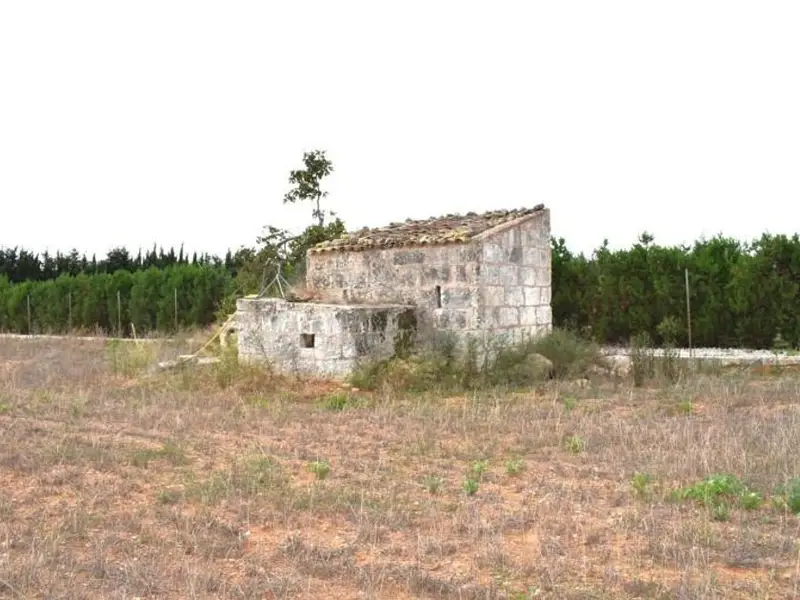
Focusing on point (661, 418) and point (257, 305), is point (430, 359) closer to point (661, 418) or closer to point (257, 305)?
point (257, 305)

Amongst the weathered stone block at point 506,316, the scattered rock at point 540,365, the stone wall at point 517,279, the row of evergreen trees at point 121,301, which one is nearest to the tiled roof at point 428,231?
the stone wall at point 517,279

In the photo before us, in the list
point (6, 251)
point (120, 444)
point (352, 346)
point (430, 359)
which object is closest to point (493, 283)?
point (430, 359)

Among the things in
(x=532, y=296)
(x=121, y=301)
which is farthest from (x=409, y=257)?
(x=121, y=301)

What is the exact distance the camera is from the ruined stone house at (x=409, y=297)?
1263 centimetres

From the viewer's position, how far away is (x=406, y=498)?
6.05m

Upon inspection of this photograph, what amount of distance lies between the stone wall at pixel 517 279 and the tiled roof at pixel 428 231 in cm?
29

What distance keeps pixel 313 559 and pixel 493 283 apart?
8.92 metres

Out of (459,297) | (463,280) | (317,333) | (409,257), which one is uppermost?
(409,257)

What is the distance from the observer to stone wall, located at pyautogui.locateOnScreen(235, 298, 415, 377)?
40.6 feet

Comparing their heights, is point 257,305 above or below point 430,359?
above

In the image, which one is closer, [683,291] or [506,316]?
[506,316]

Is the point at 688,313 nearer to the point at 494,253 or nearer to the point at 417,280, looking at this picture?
the point at 494,253

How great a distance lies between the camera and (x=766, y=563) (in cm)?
460

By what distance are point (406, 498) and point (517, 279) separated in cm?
838
